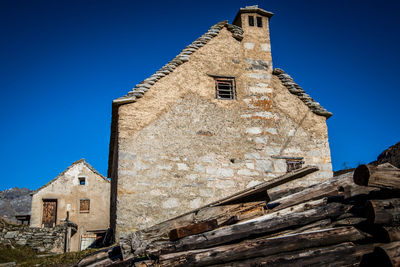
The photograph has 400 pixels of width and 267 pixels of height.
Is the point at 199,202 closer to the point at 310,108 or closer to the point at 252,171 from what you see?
the point at 252,171

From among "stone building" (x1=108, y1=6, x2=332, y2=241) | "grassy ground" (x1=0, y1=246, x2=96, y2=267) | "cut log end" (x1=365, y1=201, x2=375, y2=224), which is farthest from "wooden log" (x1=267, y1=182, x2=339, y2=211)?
"stone building" (x1=108, y1=6, x2=332, y2=241)

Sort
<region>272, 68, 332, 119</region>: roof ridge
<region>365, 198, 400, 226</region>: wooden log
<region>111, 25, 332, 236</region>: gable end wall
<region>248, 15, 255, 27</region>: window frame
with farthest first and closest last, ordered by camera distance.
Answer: <region>248, 15, 255, 27</region>: window frame → <region>272, 68, 332, 119</region>: roof ridge → <region>111, 25, 332, 236</region>: gable end wall → <region>365, 198, 400, 226</region>: wooden log

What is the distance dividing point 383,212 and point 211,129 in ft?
18.1

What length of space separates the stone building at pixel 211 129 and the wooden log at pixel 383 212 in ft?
16.0

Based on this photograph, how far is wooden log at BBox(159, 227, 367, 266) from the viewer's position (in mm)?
3494

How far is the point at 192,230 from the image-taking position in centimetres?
398

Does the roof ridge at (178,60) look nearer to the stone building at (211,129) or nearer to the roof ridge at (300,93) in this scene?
the stone building at (211,129)

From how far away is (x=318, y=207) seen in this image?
406 cm

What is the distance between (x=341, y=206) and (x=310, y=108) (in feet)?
19.7

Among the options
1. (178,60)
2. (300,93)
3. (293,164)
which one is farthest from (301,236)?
(300,93)

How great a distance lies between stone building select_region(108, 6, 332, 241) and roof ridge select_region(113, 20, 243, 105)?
0.03 meters

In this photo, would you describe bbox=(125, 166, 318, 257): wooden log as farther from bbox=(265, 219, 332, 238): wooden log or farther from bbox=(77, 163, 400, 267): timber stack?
bbox=(265, 219, 332, 238): wooden log

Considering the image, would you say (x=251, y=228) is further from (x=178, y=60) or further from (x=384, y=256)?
(x=178, y=60)

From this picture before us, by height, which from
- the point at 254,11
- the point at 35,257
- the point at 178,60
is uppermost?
the point at 254,11
